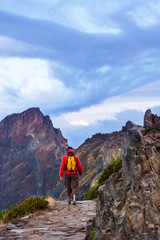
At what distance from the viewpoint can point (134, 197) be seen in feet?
13.0

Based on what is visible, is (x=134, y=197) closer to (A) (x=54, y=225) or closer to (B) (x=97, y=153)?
(A) (x=54, y=225)

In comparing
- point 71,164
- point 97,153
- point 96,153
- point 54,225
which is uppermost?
point 96,153

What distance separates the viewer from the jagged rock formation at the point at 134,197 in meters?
3.69

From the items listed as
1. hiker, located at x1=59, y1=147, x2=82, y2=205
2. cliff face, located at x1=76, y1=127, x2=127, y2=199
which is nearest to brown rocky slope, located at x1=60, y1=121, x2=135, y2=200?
cliff face, located at x1=76, y1=127, x2=127, y2=199

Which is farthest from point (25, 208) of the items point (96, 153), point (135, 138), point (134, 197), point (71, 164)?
point (96, 153)

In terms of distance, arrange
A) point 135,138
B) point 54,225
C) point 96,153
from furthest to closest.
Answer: point 96,153
point 54,225
point 135,138

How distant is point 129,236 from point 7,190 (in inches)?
7623

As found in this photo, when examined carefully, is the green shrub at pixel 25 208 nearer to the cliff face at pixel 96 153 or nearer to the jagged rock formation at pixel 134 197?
the jagged rock formation at pixel 134 197

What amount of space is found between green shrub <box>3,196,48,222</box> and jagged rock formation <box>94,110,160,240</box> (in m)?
6.04

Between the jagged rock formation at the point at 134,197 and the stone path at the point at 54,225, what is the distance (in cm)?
147

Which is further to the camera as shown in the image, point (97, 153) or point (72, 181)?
point (97, 153)

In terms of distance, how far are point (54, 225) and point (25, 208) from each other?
2991 millimetres

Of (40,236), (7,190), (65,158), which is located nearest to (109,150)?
(65,158)

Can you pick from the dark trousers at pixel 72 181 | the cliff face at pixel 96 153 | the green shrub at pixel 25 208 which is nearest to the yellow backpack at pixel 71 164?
the dark trousers at pixel 72 181
